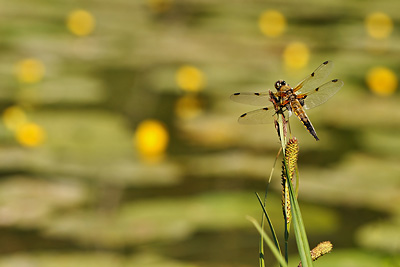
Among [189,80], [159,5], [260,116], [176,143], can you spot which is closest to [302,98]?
[260,116]

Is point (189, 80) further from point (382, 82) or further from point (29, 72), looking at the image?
point (382, 82)

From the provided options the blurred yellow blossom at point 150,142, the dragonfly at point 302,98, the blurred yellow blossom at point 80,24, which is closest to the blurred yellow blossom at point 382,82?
the blurred yellow blossom at point 150,142

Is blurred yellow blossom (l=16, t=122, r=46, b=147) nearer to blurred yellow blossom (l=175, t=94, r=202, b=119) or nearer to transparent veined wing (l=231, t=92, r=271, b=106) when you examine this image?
blurred yellow blossom (l=175, t=94, r=202, b=119)

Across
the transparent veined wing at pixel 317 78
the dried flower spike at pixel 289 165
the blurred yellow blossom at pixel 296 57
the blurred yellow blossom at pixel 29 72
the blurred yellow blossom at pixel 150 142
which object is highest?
the blurred yellow blossom at pixel 296 57

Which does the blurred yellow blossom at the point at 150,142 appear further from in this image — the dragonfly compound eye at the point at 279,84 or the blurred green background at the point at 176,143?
the dragonfly compound eye at the point at 279,84

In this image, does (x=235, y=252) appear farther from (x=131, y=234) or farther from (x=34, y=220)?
(x=34, y=220)

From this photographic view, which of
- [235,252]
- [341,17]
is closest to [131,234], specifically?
[235,252]

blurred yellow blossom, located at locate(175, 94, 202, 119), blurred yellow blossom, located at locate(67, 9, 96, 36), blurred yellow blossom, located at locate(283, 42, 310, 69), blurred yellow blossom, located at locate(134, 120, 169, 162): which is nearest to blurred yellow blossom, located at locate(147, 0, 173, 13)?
blurred yellow blossom, located at locate(67, 9, 96, 36)
